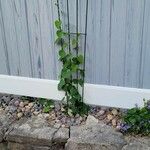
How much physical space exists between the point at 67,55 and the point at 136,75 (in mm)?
503

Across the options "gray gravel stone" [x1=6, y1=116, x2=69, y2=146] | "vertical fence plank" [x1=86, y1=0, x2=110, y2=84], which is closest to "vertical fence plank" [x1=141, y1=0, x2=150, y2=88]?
"vertical fence plank" [x1=86, y1=0, x2=110, y2=84]

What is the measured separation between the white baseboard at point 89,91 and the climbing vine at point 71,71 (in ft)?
0.25

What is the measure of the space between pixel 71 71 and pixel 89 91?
0.25 meters

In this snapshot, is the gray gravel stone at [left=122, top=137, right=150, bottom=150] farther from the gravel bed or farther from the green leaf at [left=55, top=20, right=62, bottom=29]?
the green leaf at [left=55, top=20, right=62, bottom=29]

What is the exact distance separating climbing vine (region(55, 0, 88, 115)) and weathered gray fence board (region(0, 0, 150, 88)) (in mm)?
67

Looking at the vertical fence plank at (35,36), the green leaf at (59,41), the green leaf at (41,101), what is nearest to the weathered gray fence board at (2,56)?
the vertical fence plank at (35,36)

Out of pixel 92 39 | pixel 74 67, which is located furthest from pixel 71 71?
pixel 92 39

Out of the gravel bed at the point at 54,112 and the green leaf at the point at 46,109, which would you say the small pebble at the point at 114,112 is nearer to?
the gravel bed at the point at 54,112

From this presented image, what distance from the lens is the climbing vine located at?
7.39 feet

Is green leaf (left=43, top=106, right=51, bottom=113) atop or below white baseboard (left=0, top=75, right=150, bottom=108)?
below

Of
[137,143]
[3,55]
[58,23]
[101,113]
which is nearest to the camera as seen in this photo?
[137,143]

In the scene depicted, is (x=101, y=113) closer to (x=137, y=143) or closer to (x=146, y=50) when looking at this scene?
(x=137, y=143)

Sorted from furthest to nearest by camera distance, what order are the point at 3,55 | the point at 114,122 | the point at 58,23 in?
the point at 3,55 < the point at 114,122 < the point at 58,23

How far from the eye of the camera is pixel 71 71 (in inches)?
89.2
